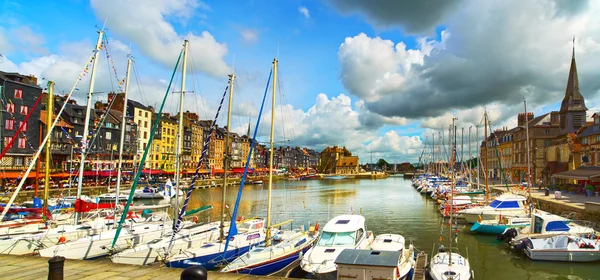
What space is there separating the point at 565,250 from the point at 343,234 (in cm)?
1337

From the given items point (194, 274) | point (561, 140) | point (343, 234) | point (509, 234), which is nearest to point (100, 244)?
point (343, 234)

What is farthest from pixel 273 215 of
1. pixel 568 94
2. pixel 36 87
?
pixel 568 94

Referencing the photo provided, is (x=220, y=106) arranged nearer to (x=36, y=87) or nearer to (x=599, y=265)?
(x=599, y=265)

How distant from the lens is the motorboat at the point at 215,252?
55.5ft

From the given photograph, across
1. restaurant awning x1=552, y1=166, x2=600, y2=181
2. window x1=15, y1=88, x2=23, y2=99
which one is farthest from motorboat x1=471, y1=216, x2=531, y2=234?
window x1=15, y1=88, x2=23, y2=99

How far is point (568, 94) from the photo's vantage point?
206 ft

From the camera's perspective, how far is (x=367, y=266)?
12258 millimetres

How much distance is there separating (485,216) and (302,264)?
76.6 ft

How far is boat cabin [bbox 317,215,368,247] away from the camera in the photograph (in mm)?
18750

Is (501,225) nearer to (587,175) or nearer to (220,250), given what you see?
(587,175)

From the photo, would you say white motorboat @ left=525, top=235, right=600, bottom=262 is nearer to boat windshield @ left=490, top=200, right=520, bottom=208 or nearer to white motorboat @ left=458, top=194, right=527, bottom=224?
white motorboat @ left=458, top=194, right=527, bottom=224

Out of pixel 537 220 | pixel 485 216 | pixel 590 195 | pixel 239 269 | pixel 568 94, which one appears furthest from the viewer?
pixel 568 94

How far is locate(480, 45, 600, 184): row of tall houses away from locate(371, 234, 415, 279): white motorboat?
31657 mm

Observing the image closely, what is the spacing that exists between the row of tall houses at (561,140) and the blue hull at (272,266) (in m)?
37.3
